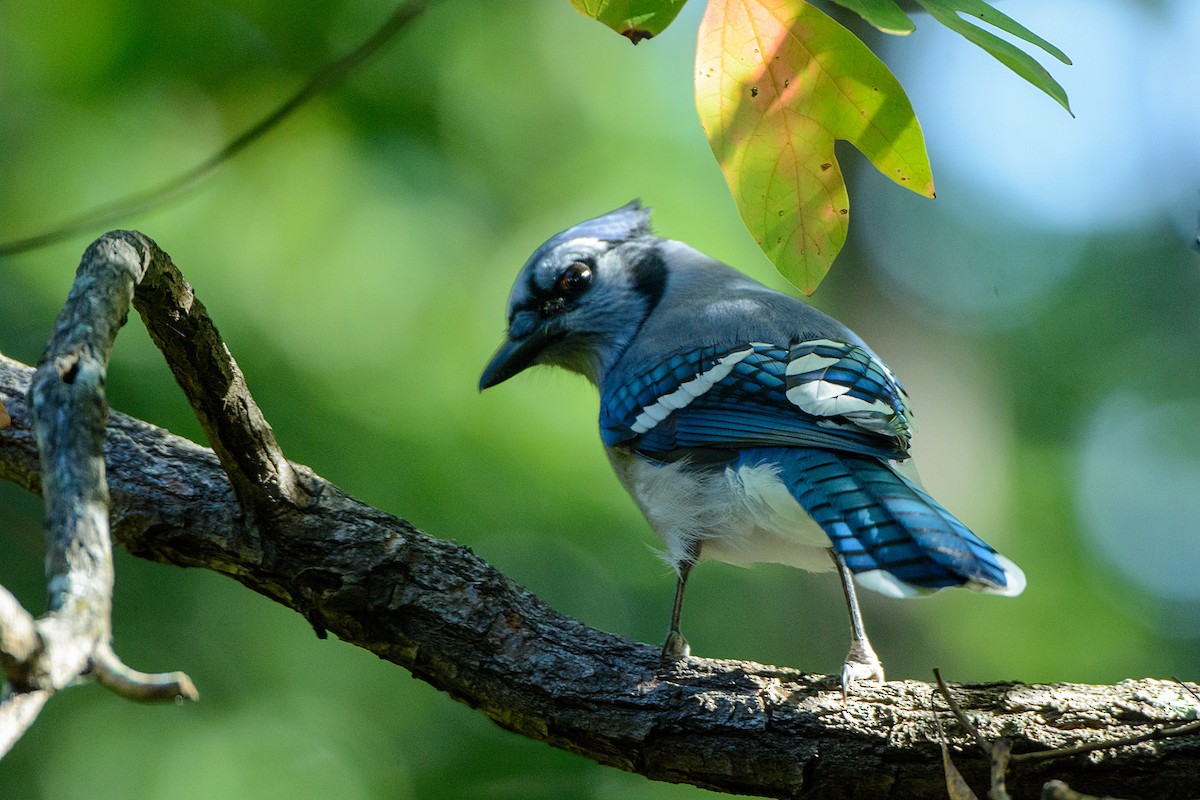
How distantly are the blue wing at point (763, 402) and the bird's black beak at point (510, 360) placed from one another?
36cm

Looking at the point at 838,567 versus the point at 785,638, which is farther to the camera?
the point at 785,638

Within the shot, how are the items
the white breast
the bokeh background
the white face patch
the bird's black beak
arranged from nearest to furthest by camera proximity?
the white breast → the white face patch → the bird's black beak → the bokeh background

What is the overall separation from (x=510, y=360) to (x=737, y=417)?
912 millimetres

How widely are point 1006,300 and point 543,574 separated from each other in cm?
352

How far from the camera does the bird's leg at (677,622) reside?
6.89ft

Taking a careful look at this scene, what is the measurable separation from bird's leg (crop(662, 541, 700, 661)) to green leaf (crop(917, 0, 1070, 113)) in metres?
1.24

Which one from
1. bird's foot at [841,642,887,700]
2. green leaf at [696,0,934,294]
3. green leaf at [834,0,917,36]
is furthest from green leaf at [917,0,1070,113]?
bird's foot at [841,642,887,700]

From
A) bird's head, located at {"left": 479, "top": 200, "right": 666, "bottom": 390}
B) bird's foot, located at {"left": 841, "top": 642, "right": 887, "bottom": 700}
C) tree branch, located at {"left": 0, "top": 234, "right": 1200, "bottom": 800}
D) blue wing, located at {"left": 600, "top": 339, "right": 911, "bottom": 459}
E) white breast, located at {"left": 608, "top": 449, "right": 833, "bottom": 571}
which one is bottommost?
tree branch, located at {"left": 0, "top": 234, "right": 1200, "bottom": 800}

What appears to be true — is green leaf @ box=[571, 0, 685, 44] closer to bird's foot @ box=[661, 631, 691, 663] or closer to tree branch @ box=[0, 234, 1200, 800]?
tree branch @ box=[0, 234, 1200, 800]

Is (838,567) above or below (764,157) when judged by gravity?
below

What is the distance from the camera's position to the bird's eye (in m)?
3.28

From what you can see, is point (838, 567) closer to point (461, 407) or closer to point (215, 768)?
point (461, 407)

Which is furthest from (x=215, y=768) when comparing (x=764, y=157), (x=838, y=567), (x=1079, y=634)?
(x=1079, y=634)

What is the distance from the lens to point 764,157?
1.52 meters
